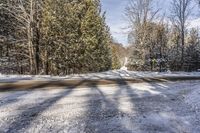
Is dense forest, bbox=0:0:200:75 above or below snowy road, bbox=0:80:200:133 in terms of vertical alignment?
above

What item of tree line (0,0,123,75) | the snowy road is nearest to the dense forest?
tree line (0,0,123,75)

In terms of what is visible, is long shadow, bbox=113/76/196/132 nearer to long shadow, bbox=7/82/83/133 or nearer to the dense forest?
long shadow, bbox=7/82/83/133

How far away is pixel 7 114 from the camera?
7.66 m

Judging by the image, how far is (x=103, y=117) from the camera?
7547mm

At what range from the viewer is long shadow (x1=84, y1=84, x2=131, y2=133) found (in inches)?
260

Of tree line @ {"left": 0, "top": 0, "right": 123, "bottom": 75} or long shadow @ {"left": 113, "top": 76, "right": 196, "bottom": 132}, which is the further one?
tree line @ {"left": 0, "top": 0, "right": 123, "bottom": 75}

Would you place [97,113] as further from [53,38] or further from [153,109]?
[53,38]

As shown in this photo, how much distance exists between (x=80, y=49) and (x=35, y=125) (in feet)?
71.1

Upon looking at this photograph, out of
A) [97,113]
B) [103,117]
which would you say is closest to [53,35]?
[97,113]

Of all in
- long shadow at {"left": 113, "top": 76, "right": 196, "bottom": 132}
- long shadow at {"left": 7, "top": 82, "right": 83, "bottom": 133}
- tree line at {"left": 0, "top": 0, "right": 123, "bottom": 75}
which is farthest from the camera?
tree line at {"left": 0, "top": 0, "right": 123, "bottom": 75}

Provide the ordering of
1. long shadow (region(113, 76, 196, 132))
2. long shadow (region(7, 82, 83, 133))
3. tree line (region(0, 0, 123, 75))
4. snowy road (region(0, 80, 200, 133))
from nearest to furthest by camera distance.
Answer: long shadow (region(7, 82, 83, 133)), snowy road (region(0, 80, 200, 133)), long shadow (region(113, 76, 196, 132)), tree line (region(0, 0, 123, 75))

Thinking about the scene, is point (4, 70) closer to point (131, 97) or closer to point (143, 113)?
point (131, 97)

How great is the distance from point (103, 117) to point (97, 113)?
0.46 metres

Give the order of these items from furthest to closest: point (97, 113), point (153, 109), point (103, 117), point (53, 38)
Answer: point (53, 38), point (153, 109), point (97, 113), point (103, 117)
